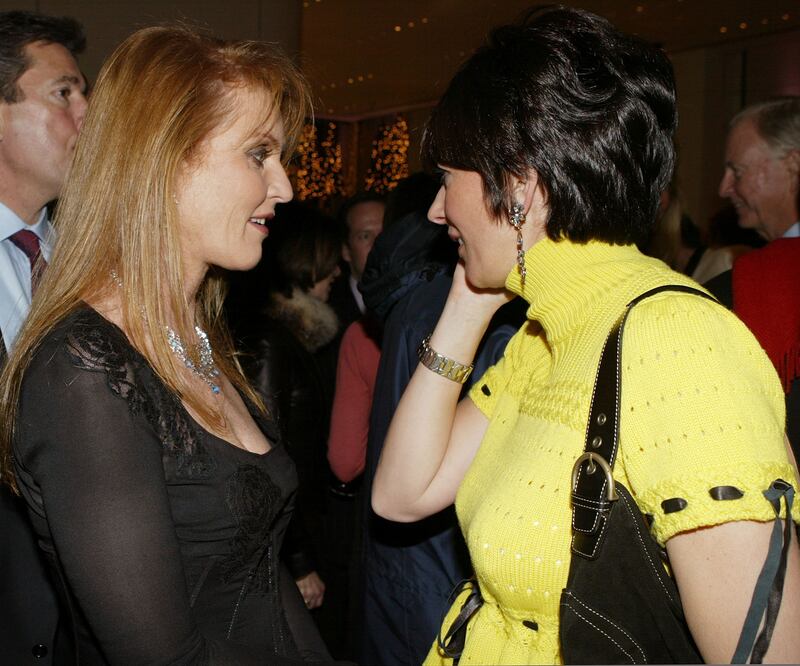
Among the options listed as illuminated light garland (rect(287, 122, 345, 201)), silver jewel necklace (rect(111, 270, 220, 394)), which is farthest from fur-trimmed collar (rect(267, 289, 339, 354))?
illuminated light garland (rect(287, 122, 345, 201))

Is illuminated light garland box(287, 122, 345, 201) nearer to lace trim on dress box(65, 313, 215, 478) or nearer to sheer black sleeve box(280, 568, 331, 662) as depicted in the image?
sheer black sleeve box(280, 568, 331, 662)

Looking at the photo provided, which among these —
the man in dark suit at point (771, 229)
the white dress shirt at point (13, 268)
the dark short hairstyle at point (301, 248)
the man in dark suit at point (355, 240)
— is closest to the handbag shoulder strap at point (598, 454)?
the man in dark suit at point (771, 229)

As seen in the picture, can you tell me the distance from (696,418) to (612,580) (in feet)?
0.81

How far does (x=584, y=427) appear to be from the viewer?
3.83 ft

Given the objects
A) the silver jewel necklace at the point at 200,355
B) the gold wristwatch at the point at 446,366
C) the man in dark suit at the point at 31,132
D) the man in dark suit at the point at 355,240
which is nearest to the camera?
the silver jewel necklace at the point at 200,355

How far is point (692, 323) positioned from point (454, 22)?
7.46m

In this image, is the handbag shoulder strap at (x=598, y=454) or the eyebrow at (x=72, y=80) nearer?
the handbag shoulder strap at (x=598, y=454)

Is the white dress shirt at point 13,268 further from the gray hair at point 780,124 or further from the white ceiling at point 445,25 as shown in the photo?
the white ceiling at point 445,25

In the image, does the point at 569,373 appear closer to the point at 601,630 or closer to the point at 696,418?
the point at 696,418

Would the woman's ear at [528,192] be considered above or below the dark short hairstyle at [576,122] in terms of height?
below

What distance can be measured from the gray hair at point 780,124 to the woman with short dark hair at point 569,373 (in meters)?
1.82

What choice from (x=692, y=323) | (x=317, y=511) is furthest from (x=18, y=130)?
(x=692, y=323)

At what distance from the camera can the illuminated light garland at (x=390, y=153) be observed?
13500 millimetres

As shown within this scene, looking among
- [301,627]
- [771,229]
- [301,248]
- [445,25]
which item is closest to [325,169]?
[445,25]
